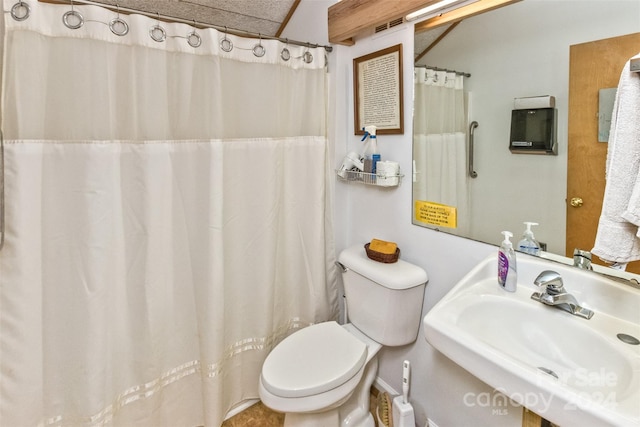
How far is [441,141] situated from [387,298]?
73cm

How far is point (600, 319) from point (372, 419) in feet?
3.60

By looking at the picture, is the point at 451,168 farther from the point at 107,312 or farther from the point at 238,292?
the point at 107,312

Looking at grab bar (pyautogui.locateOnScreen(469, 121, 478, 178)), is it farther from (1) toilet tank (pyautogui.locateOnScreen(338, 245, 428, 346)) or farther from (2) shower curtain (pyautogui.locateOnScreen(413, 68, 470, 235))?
(1) toilet tank (pyautogui.locateOnScreen(338, 245, 428, 346))

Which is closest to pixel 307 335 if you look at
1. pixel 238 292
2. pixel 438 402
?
pixel 238 292

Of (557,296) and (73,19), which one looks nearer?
(557,296)

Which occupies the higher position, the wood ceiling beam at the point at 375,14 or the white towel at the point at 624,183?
the wood ceiling beam at the point at 375,14

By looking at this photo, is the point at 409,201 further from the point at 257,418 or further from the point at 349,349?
the point at 257,418

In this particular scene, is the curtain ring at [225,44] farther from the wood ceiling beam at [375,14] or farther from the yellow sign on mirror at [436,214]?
the yellow sign on mirror at [436,214]

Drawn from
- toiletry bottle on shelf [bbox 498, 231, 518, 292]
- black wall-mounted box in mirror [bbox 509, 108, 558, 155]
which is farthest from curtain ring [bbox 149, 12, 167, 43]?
toiletry bottle on shelf [bbox 498, 231, 518, 292]

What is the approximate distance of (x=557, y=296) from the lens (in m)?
1.06

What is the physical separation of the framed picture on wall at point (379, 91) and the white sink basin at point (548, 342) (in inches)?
30.6

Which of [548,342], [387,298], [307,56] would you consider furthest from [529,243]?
[307,56]

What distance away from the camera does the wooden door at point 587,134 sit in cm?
99

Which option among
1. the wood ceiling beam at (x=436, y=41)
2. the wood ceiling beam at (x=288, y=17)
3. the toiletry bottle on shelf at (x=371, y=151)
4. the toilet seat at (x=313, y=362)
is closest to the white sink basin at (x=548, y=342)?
the toilet seat at (x=313, y=362)
